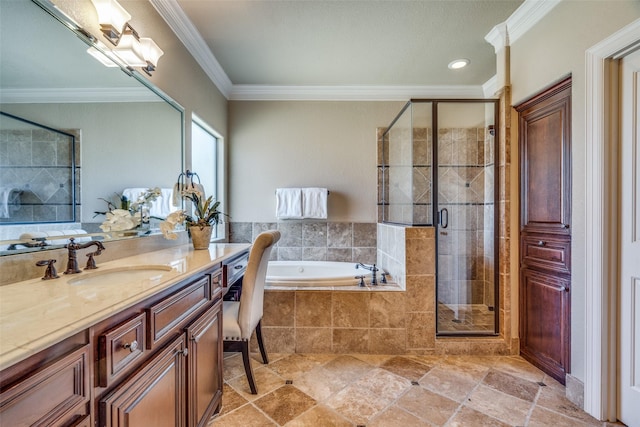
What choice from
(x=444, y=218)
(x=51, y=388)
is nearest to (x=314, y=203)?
(x=444, y=218)

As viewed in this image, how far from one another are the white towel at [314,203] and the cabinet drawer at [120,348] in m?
2.18

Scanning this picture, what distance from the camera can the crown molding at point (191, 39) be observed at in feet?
5.76

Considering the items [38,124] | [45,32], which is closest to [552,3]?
[45,32]

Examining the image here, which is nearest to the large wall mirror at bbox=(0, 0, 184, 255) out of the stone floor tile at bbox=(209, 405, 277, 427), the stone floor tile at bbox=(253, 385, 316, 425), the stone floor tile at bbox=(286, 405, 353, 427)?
the stone floor tile at bbox=(209, 405, 277, 427)

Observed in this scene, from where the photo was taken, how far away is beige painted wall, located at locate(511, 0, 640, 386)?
4.68ft

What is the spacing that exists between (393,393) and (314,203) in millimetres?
1849

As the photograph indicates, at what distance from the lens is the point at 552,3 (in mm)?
1738

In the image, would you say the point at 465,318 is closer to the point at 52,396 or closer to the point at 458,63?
the point at 458,63

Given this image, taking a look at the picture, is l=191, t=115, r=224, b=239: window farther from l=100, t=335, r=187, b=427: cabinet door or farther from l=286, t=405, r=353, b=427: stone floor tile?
l=286, t=405, r=353, b=427: stone floor tile

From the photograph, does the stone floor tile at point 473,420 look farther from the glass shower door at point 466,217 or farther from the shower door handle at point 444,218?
the shower door handle at point 444,218

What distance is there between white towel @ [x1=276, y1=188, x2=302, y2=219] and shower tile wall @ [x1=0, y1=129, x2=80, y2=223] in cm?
190

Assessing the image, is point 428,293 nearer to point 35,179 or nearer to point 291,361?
→ point 291,361

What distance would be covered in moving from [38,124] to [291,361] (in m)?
1.92

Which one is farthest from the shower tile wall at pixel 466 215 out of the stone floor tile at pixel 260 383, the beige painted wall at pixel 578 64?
the stone floor tile at pixel 260 383
